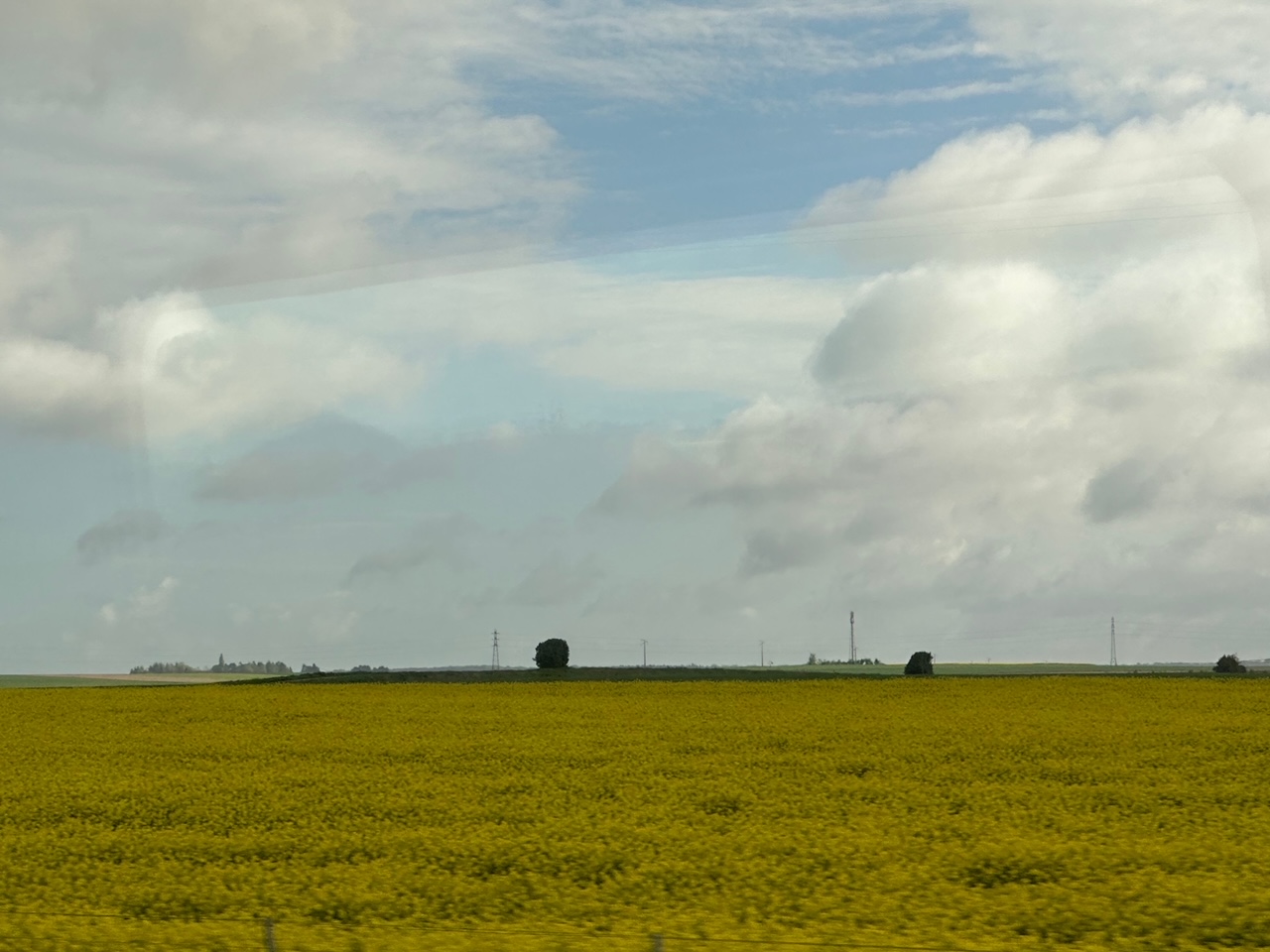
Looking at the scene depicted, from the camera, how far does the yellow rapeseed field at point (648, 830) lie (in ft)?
50.1

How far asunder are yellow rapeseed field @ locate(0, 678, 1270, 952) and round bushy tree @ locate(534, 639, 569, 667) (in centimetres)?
2850

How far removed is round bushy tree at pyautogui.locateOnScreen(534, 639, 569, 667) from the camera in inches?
2660

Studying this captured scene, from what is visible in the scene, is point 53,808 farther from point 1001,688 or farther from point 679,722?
point 1001,688

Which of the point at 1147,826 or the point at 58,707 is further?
the point at 58,707

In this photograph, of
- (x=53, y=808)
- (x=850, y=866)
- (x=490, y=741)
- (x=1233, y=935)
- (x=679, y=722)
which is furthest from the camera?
(x=679, y=722)

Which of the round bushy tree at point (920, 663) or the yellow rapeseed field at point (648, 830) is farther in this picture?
the round bushy tree at point (920, 663)

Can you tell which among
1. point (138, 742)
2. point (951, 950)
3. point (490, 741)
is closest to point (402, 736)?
point (490, 741)

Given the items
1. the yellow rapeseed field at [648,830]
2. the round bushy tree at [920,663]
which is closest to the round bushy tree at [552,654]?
the round bushy tree at [920,663]

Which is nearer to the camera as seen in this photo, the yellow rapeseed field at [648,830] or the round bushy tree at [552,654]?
the yellow rapeseed field at [648,830]

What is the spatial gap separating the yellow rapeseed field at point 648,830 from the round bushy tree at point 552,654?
28496mm

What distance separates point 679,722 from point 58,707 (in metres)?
21.3

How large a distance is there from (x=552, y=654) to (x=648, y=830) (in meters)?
47.3

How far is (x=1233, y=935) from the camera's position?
579 inches

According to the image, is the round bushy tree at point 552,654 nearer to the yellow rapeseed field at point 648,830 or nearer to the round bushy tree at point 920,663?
the round bushy tree at point 920,663
